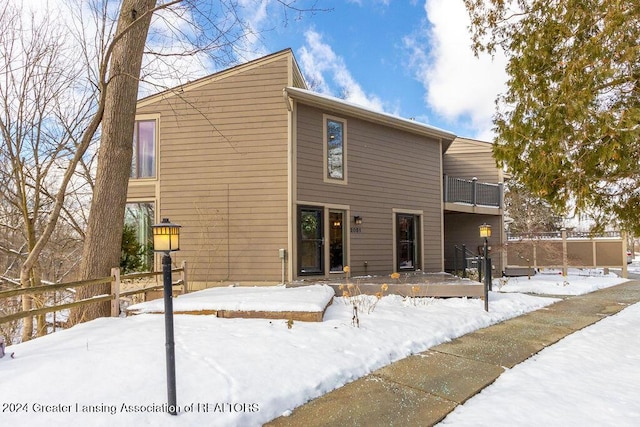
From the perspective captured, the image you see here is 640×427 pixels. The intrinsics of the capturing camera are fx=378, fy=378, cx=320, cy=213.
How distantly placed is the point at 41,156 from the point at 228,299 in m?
6.77

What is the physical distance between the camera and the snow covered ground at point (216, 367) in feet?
8.87

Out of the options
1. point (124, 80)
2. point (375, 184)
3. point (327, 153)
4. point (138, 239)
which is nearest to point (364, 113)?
point (327, 153)

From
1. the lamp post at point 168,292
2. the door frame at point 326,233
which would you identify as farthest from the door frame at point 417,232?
the lamp post at point 168,292

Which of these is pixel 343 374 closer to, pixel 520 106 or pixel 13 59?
pixel 520 106

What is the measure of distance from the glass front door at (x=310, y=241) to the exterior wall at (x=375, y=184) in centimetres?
25

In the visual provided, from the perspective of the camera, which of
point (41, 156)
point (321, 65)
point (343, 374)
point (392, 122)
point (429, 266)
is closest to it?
point (343, 374)

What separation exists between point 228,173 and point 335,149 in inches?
105

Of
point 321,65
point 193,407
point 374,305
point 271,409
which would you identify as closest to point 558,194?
point 374,305

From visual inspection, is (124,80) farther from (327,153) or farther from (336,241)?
(336,241)

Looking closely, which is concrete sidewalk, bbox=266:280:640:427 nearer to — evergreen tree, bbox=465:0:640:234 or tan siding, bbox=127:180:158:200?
evergreen tree, bbox=465:0:640:234

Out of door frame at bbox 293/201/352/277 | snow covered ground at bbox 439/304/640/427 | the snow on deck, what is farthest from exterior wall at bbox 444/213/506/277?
the snow on deck

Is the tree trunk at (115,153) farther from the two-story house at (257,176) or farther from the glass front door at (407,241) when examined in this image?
the glass front door at (407,241)

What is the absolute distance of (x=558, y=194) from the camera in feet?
18.3

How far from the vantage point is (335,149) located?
9391 mm
